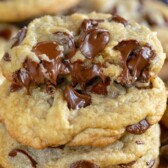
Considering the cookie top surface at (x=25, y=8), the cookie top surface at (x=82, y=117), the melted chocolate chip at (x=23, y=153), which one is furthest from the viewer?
the cookie top surface at (x=25, y=8)

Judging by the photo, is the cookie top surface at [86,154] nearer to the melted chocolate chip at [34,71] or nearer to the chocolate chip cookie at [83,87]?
the chocolate chip cookie at [83,87]

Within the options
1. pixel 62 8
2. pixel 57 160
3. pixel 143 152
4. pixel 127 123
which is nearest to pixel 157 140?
pixel 143 152

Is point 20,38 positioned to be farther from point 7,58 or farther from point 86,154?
point 86,154

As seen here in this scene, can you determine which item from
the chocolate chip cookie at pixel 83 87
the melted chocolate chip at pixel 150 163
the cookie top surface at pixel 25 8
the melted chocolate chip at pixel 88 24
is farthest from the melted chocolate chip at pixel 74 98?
the cookie top surface at pixel 25 8

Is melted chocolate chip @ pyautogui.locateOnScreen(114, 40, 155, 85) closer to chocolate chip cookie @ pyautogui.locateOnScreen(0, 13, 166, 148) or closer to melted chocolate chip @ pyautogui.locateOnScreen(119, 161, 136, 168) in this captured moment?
chocolate chip cookie @ pyautogui.locateOnScreen(0, 13, 166, 148)

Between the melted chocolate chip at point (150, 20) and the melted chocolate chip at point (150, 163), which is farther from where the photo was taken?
the melted chocolate chip at point (150, 20)

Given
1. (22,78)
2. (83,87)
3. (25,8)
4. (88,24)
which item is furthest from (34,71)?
(25,8)
